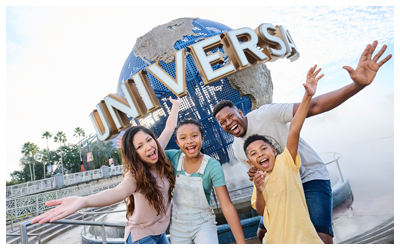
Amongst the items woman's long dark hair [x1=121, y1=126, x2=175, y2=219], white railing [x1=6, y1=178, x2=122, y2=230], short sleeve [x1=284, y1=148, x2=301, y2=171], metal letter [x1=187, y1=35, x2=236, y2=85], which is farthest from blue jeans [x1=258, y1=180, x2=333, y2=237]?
white railing [x1=6, y1=178, x2=122, y2=230]

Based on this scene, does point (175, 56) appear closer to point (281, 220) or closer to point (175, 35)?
point (175, 35)

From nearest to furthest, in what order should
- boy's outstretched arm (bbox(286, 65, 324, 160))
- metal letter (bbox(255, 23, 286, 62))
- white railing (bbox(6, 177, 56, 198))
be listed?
boy's outstretched arm (bbox(286, 65, 324, 160)) → metal letter (bbox(255, 23, 286, 62)) → white railing (bbox(6, 177, 56, 198))

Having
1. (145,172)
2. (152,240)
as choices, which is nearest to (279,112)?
(145,172)

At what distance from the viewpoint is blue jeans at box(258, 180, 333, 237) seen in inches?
74.8

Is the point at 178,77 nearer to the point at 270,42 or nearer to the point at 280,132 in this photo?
the point at 270,42

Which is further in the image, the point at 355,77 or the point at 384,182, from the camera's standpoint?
the point at 384,182

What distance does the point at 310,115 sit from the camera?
205 centimetres

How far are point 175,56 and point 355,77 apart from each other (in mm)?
1786

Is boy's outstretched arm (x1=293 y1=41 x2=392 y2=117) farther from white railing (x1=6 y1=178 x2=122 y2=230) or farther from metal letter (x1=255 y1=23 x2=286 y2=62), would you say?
white railing (x1=6 y1=178 x2=122 y2=230)

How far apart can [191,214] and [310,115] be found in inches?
51.7

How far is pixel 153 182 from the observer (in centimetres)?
204

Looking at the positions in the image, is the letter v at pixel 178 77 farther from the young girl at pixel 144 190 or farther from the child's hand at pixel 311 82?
the child's hand at pixel 311 82

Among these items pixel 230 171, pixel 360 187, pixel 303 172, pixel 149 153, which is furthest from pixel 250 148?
pixel 360 187

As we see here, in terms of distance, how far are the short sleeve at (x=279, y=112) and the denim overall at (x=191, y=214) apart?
0.71 metres
